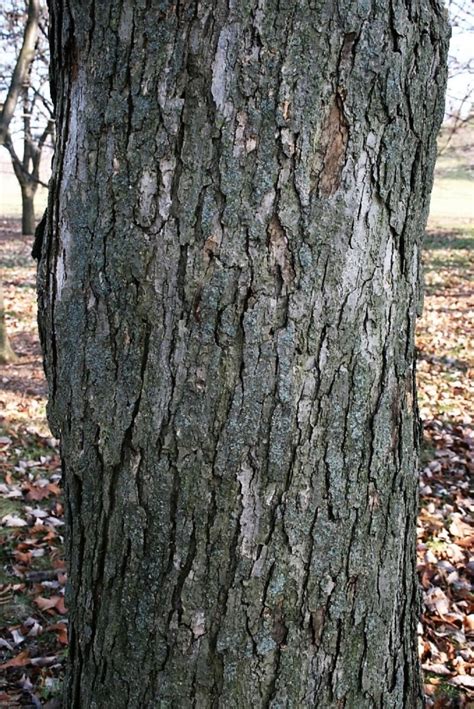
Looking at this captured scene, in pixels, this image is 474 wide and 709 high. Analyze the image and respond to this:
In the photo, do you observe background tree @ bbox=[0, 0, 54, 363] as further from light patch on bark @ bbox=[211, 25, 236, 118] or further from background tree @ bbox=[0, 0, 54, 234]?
light patch on bark @ bbox=[211, 25, 236, 118]

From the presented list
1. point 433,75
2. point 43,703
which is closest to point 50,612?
point 43,703

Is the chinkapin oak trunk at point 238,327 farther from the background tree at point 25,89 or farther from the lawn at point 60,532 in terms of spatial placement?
the background tree at point 25,89

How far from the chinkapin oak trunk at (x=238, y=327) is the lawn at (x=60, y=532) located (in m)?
1.41

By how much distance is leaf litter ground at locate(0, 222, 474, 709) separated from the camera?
3027 mm

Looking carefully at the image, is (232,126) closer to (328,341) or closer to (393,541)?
(328,341)

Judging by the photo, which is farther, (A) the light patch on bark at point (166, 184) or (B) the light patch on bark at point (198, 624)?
(B) the light patch on bark at point (198, 624)

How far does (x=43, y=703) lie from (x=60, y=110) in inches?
95.1

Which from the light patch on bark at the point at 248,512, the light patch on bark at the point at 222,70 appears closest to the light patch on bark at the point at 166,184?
the light patch on bark at the point at 222,70

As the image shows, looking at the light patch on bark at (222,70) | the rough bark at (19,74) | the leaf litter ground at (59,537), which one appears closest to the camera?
the light patch on bark at (222,70)

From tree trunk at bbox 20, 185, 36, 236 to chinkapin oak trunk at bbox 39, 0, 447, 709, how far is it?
22.3 meters

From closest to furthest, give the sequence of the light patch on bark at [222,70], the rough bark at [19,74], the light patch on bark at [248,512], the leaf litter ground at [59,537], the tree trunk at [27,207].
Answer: the light patch on bark at [222,70]
the light patch on bark at [248,512]
the leaf litter ground at [59,537]
the rough bark at [19,74]
the tree trunk at [27,207]

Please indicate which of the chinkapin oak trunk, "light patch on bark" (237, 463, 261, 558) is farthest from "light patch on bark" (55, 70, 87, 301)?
"light patch on bark" (237, 463, 261, 558)

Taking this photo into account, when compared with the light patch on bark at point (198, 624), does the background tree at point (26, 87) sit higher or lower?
higher

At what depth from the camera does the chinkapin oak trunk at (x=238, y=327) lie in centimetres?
150
